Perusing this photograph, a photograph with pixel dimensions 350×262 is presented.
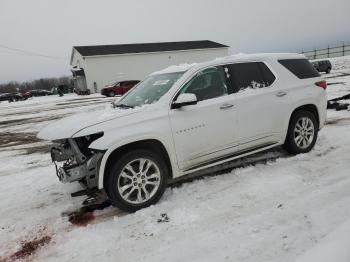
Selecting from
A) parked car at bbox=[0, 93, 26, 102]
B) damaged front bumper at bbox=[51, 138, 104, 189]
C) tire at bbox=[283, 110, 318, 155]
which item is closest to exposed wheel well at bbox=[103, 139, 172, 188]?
damaged front bumper at bbox=[51, 138, 104, 189]

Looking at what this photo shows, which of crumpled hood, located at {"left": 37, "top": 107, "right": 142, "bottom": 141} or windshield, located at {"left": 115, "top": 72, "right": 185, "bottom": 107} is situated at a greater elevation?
windshield, located at {"left": 115, "top": 72, "right": 185, "bottom": 107}

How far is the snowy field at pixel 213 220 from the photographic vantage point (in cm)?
328

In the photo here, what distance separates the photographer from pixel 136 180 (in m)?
4.35

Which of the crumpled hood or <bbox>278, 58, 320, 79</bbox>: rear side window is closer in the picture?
the crumpled hood

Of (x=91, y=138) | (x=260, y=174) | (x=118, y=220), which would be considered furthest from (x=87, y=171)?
(x=260, y=174)

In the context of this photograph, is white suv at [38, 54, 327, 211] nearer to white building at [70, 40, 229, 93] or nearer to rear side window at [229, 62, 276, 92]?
rear side window at [229, 62, 276, 92]

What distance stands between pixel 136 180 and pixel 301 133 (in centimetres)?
324

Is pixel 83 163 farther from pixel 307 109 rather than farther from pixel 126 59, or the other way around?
pixel 126 59

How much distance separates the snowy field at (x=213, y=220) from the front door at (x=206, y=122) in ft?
1.66

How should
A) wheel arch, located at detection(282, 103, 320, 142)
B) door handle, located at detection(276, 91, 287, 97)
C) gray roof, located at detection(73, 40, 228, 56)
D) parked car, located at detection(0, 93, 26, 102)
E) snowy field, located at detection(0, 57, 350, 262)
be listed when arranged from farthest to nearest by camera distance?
parked car, located at detection(0, 93, 26, 102) < gray roof, located at detection(73, 40, 228, 56) < wheel arch, located at detection(282, 103, 320, 142) < door handle, located at detection(276, 91, 287, 97) < snowy field, located at detection(0, 57, 350, 262)

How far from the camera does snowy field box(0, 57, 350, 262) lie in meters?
3.28

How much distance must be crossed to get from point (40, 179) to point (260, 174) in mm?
3978

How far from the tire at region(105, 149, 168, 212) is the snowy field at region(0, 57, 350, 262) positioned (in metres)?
0.16

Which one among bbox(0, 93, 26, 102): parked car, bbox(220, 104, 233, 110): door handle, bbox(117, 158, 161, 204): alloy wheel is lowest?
bbox(117, 158, 161, 204): alloy wheel
